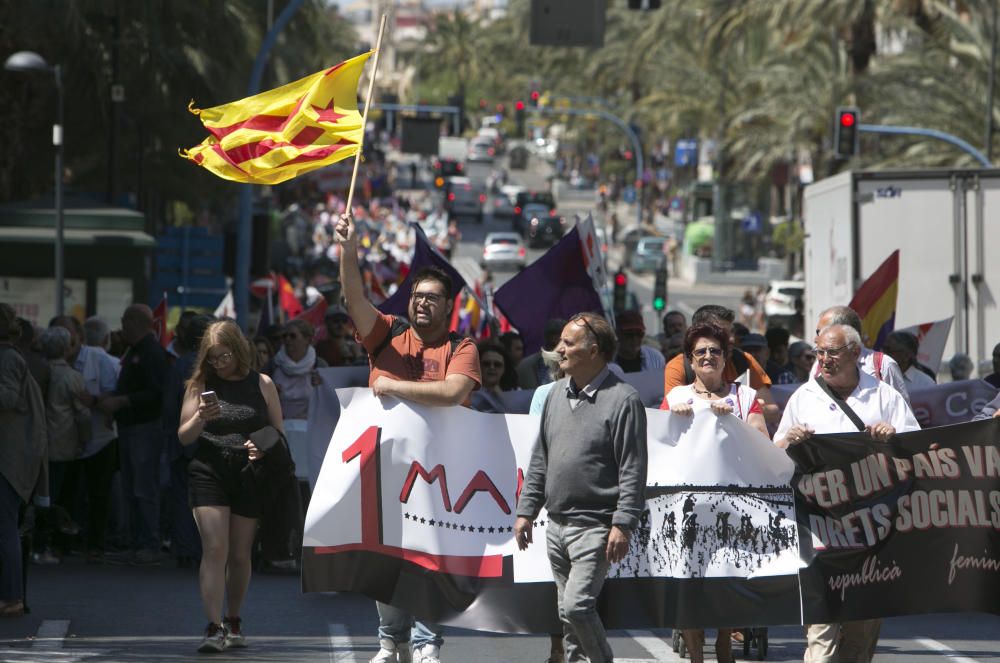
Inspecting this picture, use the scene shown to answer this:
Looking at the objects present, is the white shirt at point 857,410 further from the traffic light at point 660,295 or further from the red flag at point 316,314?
the traffic light at point 660,295

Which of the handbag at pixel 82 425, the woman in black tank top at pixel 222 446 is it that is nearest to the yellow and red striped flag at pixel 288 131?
the woman in black tank top at pixel 222 446

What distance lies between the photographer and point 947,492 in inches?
313

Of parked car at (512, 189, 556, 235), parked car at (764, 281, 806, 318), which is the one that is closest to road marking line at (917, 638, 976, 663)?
parked car at (764, 281, 806, 318)

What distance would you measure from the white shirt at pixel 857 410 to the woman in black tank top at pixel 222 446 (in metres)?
2.63

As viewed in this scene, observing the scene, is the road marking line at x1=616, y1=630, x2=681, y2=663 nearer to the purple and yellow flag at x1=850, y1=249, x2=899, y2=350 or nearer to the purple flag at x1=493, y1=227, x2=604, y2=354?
the purple flag at x1=493, y1=227, x2=604, y2=354

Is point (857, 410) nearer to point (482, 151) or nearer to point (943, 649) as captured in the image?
point (943, 649)

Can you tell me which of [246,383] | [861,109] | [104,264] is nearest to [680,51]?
[861,109]

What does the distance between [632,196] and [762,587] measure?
8471cm

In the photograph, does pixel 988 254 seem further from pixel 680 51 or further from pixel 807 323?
pixel 680 51

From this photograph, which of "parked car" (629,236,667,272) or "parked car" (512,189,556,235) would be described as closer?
"parked car" (629,236,667,272)

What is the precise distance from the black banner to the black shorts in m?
2.73

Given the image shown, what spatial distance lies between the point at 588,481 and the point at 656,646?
2798 mm

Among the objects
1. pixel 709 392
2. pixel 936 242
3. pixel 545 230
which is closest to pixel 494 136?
pixel 545 230

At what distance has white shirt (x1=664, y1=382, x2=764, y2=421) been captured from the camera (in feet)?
25.2
